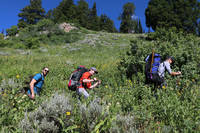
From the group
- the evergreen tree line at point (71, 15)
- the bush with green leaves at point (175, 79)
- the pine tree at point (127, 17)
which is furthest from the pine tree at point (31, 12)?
the bush with green leaves at point (175, 79)

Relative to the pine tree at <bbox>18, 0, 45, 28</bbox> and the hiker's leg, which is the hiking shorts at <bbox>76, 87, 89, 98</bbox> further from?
the pine tree at <bbox>18, 0, 45, 28</bbox>

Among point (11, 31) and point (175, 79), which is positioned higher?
point (11, 31)

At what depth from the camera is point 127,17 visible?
2388 inches

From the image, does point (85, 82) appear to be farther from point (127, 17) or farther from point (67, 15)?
point (127, 17)

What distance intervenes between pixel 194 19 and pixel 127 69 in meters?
28.3

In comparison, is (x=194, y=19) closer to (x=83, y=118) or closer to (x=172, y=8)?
(x=172, y=8)

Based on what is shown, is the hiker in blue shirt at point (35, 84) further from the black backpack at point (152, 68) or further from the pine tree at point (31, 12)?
the pine tree at point (31, 12)

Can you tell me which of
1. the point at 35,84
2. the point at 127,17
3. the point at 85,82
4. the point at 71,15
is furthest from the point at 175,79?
the point at 127,17

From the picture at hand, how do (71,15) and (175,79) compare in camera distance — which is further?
(71,15)

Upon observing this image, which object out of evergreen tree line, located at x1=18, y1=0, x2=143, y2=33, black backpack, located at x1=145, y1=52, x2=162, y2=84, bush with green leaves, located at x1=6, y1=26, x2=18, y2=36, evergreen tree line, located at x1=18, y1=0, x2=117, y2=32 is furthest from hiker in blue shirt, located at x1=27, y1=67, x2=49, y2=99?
bush with green leaves, located at x1=6, y1=26, x2=18, y2=36

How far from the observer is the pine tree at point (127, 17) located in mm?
59566

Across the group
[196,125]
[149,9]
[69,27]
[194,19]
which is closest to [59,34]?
[69,27]

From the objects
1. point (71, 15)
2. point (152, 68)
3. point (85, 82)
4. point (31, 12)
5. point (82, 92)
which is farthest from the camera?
point (31, 12)

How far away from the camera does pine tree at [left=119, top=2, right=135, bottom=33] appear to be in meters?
59.6
